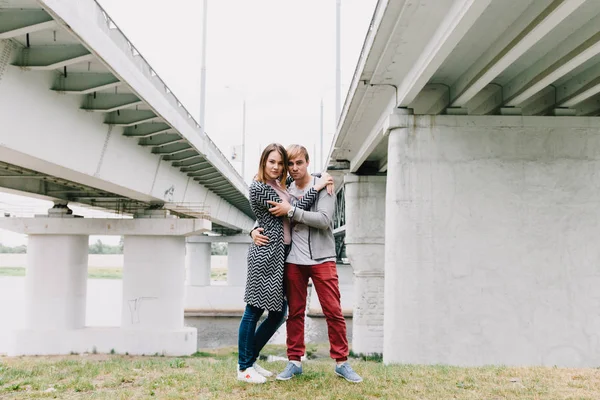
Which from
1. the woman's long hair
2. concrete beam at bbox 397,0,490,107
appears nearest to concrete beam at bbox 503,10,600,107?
concrete beam at bbox 397,0,490,107

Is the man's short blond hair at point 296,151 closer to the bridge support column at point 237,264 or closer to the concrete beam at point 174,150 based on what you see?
the concrete beam at point 174,150

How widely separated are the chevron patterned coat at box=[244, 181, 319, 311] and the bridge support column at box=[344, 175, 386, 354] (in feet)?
45.1

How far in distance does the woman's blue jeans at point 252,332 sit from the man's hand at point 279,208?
34.0 inches

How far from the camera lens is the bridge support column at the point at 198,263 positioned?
163ft

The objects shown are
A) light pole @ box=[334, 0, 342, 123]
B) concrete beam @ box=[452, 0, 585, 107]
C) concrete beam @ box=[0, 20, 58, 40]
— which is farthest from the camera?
light pole @ box=[334, 0, 342, 123]

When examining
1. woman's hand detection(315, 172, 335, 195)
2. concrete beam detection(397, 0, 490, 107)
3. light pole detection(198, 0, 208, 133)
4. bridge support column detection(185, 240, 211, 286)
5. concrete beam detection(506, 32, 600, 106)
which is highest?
light pole detection(198, 0, 208, 133)

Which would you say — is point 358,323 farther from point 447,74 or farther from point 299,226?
point 299,226

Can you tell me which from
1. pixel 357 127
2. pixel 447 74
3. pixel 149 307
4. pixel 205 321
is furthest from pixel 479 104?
pixel 205 321

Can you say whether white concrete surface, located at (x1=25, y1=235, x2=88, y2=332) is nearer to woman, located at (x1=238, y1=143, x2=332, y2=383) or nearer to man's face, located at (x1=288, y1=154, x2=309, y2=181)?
woman, located at (x1=238, y1=143, x2=332, y2=383)

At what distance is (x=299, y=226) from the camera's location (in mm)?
5031

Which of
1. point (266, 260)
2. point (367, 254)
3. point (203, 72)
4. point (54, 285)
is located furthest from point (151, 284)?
point (266, 260)

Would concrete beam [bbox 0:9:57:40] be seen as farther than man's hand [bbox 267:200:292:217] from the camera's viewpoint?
Yes

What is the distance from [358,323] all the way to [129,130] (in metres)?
10.3

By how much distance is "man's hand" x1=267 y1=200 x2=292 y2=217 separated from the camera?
4.73 metres
